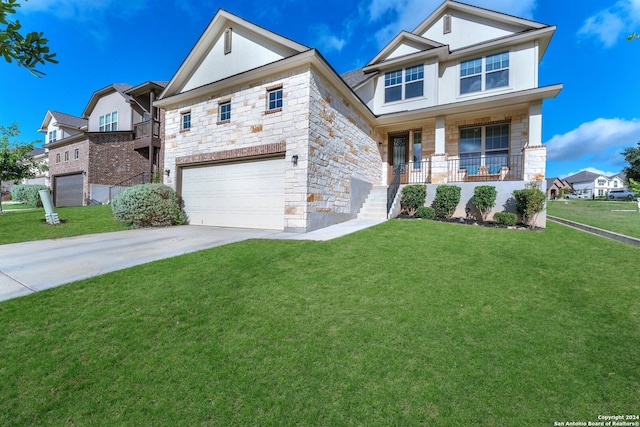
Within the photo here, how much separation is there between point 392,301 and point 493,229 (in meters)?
6.34

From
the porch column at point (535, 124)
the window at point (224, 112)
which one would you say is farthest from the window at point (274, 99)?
the porch column at point (535, 124)

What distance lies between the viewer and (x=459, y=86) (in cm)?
1281

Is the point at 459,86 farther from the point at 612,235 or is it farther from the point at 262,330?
the point at 262,330

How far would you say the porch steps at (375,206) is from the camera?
11.3 metres

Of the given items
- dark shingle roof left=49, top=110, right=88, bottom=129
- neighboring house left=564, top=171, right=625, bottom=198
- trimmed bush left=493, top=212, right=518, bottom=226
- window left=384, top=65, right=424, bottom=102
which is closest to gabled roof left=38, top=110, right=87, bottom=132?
dark shingle roof left=49, top=110, right=88, bottom=129

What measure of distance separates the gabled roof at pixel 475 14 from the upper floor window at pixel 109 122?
71.6ft

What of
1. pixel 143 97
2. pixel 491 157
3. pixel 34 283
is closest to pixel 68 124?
pixel 143 97

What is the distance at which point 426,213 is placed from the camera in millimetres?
10008

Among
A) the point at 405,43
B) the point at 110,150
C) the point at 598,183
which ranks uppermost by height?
the point at 598,183

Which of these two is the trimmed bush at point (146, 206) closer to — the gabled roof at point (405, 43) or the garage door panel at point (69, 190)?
the gabled roof at point (405, 43)

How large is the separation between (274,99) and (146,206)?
19.9 ft

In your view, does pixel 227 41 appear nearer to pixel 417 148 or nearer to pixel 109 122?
pixel 417 148

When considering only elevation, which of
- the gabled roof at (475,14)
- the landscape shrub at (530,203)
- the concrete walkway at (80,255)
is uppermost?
the gabled roof at (475,14)

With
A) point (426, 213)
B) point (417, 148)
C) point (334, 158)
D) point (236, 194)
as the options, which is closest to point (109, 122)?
point (236, 194)
